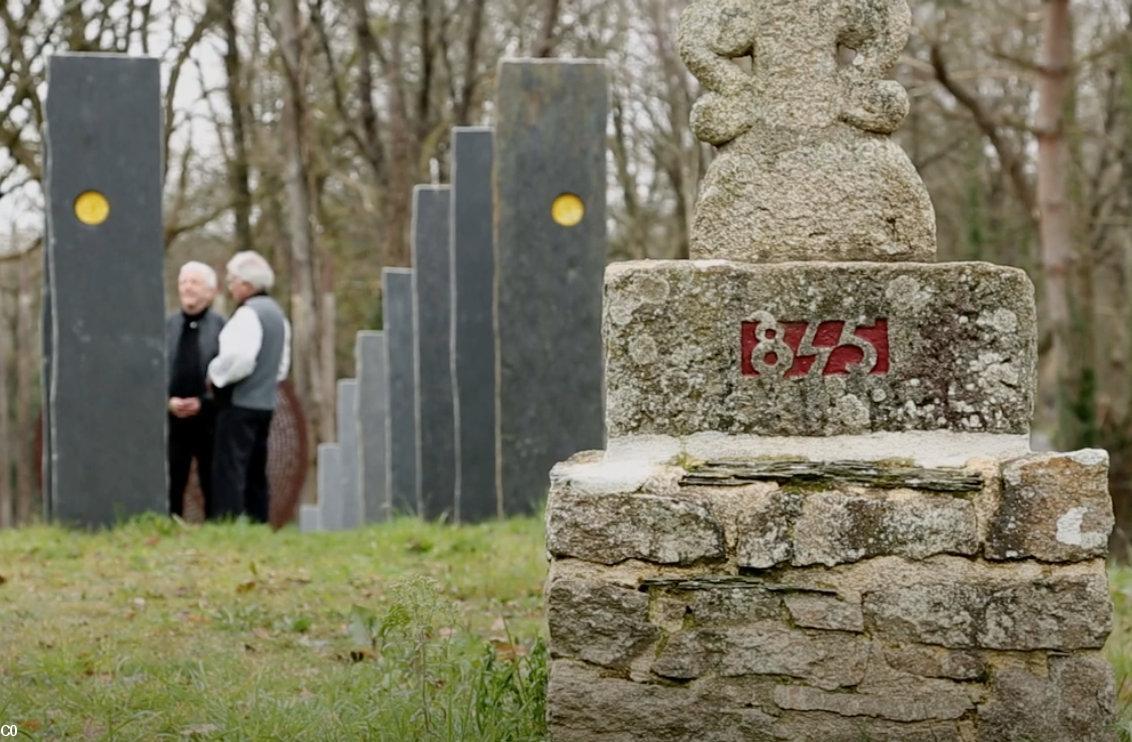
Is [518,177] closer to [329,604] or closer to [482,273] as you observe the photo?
[482,273]

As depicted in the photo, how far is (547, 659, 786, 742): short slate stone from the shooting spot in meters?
3.91

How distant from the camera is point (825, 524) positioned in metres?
3.93

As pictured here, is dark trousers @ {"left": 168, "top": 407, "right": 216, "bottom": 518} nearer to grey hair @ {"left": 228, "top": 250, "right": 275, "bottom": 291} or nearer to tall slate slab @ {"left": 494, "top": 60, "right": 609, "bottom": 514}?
grey hair @ {"left": 228, "top": 250, "right": 275, "bottom": 291}

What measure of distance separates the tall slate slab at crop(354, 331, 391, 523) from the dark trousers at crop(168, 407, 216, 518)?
591 centimetres

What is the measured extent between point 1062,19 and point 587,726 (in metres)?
Answer: 13.7

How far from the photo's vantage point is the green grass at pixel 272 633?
4246 mm

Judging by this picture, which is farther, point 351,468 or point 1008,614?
point 351,468

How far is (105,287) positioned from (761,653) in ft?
19.0

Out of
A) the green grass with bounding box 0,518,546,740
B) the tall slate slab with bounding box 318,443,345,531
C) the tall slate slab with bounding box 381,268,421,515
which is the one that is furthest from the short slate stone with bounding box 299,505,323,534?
the green grass with bounding box 0,518,546,740

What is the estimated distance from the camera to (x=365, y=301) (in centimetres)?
2627

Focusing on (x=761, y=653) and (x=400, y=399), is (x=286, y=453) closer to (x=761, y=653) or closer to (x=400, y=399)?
(x=400, y=399)

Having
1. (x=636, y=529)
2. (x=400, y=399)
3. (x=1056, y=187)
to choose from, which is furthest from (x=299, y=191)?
(x=636, y=529)

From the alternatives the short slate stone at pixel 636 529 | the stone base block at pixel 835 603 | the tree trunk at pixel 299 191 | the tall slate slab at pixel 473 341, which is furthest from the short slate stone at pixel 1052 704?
the tree trunk at pixel 299 191

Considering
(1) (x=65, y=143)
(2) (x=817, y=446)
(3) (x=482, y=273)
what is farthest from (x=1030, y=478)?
(3) (x=482, y=273)
